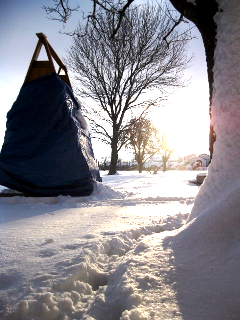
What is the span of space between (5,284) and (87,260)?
37cm

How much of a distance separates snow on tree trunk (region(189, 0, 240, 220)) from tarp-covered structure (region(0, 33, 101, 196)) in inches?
80.3

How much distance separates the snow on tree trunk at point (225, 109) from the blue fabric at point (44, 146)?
2.05m

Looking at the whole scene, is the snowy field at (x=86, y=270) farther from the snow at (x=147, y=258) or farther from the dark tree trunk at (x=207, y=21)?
the dark tree trunk at (x=207, y=21)

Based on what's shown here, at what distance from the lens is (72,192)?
3238 millimetres

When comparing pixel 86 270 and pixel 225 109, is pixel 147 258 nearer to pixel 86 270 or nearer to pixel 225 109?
pixel 86 270

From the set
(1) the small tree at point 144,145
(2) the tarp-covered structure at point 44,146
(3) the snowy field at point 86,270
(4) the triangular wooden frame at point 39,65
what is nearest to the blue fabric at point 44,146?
(2) the tarp-covered structure at point 44,146

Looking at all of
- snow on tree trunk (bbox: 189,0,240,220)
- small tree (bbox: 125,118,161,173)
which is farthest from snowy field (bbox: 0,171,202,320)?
small tree (bbox: 125,118,161,173)

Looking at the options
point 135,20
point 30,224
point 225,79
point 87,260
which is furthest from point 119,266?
point 135,20

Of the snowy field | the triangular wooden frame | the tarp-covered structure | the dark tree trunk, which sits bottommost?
the snowy field

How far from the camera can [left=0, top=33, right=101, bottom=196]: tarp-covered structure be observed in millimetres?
3135

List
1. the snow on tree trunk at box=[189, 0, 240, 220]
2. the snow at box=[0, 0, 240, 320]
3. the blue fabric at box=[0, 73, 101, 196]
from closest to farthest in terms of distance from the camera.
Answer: the snow at box=[0, 0, 240, 320] < the snow on tree trunk at box=[189, 0, 240, 220] < the blue fabric at box=[0, 73, 101, 196]

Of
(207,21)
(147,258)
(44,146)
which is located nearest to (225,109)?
(207,21)

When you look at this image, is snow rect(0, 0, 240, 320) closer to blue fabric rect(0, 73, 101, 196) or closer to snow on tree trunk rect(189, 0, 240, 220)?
snow on tree trunk rect(189, 0, 240, 220)

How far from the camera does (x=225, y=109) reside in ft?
4.78
